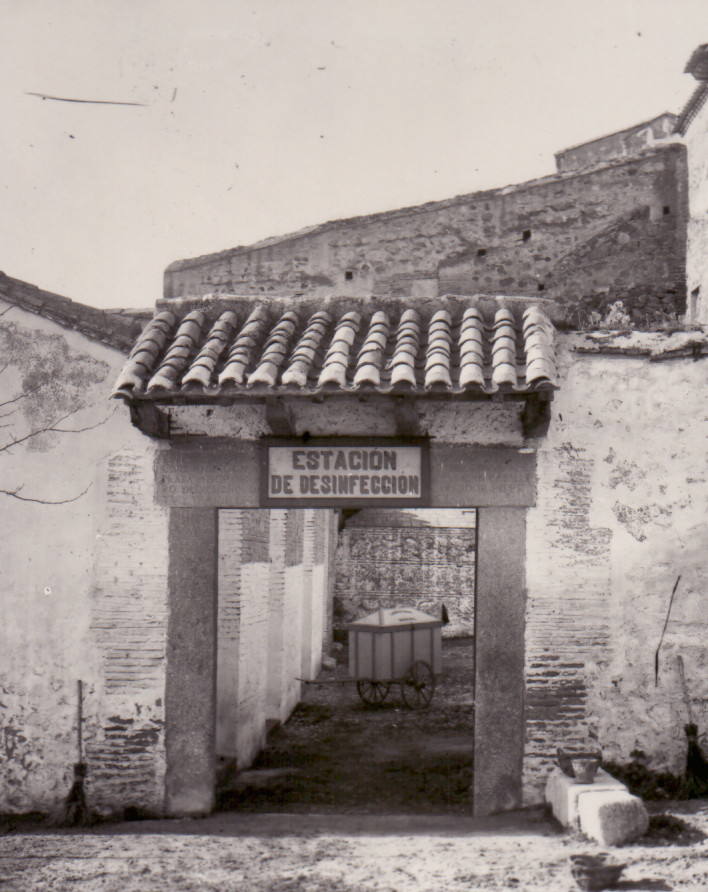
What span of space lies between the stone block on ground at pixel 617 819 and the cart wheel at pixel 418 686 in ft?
22.9

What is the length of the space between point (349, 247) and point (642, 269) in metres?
5.39

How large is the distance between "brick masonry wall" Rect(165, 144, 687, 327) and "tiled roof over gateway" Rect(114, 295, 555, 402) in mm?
10350

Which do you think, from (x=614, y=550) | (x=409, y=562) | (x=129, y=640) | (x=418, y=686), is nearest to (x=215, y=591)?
(x=129, y=640)

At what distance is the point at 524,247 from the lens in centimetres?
1759

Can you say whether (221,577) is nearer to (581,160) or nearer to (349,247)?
(349,247)

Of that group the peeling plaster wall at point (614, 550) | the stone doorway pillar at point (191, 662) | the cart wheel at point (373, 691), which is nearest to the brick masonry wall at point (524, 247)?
the cart wheel at point (373, 691)

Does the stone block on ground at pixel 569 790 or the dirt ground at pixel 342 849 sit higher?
the stone block on ground at pixel 569 790

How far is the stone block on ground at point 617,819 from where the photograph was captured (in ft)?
18.9

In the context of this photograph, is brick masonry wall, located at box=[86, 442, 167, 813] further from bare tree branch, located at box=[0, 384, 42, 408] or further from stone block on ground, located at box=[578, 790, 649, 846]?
stone block on ground, located at box=[578, 790, 649, 846]

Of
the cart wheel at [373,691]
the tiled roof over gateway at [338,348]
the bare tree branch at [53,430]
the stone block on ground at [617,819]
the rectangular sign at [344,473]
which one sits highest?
the tiled roof over gateway at [338,348]

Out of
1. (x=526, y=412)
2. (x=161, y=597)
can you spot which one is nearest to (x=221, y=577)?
(x=161, y=597)

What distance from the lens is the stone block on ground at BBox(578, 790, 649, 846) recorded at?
5758mm

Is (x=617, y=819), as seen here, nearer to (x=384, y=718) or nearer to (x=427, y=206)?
(x=384, y=718)

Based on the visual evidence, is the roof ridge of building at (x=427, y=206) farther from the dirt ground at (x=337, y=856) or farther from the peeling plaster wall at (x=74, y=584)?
the dirt ground at (x=337, y=856)
